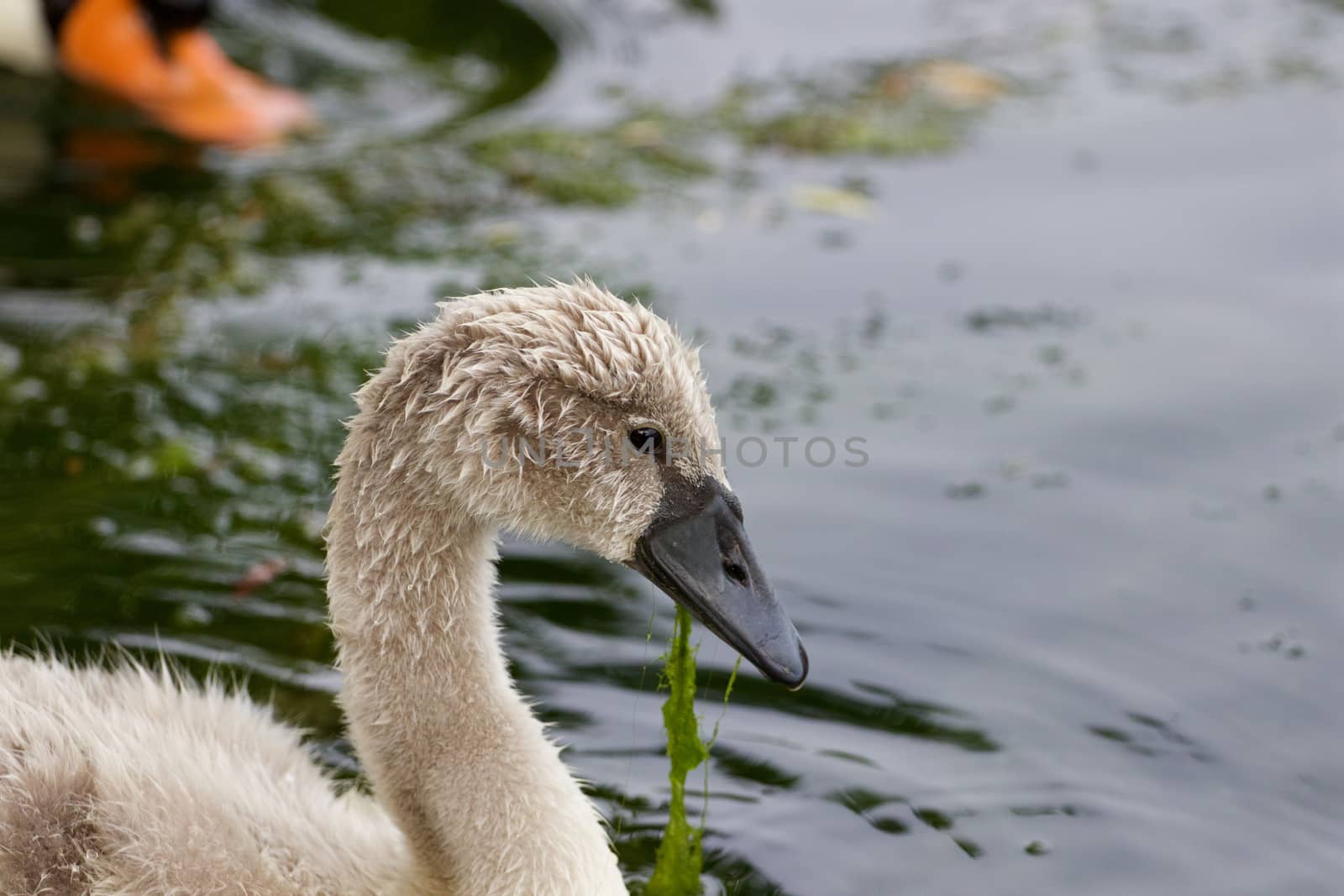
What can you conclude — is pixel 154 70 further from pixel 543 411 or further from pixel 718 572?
pixel 718 572

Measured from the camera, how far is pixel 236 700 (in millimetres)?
4477

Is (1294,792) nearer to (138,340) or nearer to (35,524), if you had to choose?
(35,524)

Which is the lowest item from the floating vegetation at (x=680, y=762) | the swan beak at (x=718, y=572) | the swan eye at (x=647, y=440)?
the floating vegetation at (x=680, y=762)

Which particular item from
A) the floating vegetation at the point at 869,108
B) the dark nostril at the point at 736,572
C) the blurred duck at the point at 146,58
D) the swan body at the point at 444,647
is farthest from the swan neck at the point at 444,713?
the blurred duck at the point at 146,58

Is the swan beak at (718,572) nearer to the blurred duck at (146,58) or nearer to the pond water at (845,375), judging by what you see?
the pond water at (845,375)

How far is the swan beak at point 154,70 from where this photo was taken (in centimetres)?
896

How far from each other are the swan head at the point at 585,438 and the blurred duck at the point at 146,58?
17.8 feet

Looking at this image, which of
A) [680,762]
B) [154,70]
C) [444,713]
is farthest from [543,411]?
[154,70]

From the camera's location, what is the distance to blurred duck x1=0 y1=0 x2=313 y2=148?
896 cm

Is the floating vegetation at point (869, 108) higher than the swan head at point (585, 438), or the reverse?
the floating vegetation at point (869, 108)

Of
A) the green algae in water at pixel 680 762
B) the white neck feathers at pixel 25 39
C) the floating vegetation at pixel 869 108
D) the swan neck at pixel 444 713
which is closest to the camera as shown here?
the swan neck at pixel 444 713

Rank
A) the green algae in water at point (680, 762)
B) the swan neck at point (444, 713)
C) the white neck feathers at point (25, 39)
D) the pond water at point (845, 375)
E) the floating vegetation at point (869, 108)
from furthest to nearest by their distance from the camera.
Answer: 1. the white neck feathers at point (25, 39)
2. the floating vegetation at point (869, 108)
3. the pond water at point (845, 375)
4. the green algae in water at point (680, 762)
5. the swan neck at point (444, 713)

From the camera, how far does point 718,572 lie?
12.4 ft

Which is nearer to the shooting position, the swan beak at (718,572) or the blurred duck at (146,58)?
the swan beak at (718,572)
